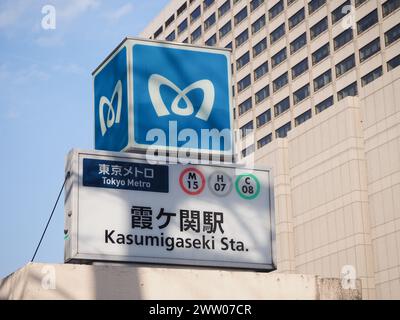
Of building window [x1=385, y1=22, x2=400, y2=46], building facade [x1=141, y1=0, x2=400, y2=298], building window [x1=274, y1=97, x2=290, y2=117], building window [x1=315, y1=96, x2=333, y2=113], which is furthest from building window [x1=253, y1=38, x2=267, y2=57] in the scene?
building window [x1=385, y1=22, x2=400, y2=46]

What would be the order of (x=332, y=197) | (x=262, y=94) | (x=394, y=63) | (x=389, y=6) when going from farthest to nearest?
(x=262, y=94), (x=389, y=6), (x=394, y=63), (x=332, y=197)

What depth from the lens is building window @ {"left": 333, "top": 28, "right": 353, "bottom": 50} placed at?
9306 centimetres

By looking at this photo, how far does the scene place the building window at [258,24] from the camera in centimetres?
10881

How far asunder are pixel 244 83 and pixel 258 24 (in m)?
7.98

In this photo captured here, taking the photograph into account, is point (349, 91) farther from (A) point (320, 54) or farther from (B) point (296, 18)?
(B) point (296, 18)

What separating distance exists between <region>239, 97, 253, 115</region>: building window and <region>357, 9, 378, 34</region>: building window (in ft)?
71.8

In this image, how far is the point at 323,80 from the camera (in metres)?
96.0

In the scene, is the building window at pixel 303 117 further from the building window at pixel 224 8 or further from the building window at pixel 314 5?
the building window at pixel 224 8

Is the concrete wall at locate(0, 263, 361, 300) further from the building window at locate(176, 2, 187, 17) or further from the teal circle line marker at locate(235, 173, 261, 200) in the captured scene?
the building window at locate(176, 2, 187, 17)

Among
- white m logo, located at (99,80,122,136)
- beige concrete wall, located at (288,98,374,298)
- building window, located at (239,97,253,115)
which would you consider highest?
building window, located at (239,97,253,115)

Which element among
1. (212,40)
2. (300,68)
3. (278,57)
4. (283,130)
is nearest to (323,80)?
(300,68)

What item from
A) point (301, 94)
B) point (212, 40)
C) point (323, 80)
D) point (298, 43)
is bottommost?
point (301, 94)

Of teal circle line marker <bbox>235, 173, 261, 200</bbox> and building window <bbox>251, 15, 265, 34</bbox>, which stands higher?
building window <bbox>251, 15, 265, 34</bbox>

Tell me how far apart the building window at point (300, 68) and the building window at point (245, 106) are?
9.74 meters
